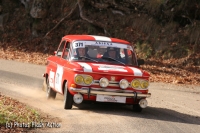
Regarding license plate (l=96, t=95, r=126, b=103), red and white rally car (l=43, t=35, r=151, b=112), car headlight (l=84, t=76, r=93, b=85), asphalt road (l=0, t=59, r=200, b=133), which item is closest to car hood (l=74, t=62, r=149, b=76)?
red and white rally car (l=43, t=35, r=151, b=112)

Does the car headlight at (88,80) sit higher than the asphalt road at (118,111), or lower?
higher

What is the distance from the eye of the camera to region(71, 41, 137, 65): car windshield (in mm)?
11820

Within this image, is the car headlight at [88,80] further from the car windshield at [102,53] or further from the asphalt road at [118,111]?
the car windshield at [102,53]

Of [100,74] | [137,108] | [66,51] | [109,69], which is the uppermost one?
[66,51]

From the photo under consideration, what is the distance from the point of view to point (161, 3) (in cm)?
2523

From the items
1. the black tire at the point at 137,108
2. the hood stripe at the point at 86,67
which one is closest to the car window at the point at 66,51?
the hood stripe at the point at 86,67

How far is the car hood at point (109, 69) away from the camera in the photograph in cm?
1085

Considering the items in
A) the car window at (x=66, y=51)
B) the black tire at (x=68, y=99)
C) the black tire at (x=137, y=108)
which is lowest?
the black tire at (x=137, y=108)

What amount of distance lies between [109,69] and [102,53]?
1.06m

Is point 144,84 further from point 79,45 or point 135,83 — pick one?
point 79,45

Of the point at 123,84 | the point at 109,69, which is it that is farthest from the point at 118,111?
the point at 109,69

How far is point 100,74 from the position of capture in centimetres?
1081

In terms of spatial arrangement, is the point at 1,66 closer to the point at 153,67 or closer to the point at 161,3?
the point at 153,67

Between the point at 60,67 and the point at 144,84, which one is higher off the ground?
the point at 60,67
